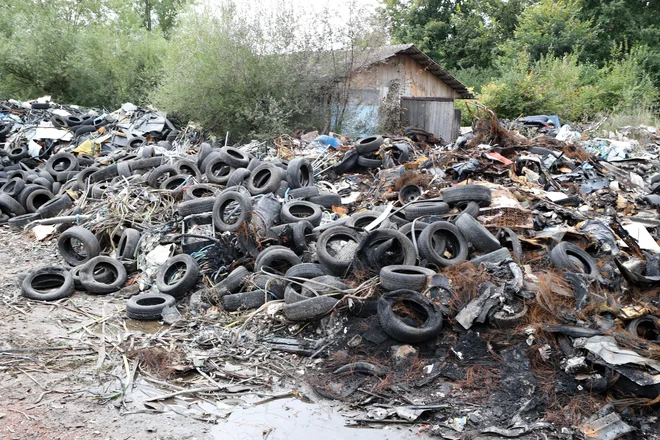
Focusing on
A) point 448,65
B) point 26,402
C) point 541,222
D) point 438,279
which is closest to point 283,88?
point 541,222

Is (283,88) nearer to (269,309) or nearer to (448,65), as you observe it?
(269,309)

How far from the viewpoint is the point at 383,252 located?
6.18 metres

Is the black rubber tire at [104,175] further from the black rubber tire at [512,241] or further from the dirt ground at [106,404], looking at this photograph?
the black rubber tire at [512,241]

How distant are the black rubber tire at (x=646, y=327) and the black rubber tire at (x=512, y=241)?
4.47 feet

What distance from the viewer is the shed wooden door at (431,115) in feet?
52.6

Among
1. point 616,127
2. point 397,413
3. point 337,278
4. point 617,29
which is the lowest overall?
point 397,413

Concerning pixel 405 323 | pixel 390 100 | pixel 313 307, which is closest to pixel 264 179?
pixel 313 307

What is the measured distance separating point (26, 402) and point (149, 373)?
1.02 meters

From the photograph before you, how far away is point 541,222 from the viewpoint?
7164 millimetres

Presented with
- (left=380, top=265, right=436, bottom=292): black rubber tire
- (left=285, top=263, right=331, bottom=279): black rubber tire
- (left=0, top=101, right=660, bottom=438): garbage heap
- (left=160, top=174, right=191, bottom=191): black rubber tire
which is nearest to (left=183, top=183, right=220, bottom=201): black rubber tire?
(left=0, top=101, right=660, bottom=438): garbage heap

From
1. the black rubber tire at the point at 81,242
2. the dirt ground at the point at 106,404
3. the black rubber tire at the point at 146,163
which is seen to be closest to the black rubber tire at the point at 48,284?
the black rubber tire at the point at 81,242

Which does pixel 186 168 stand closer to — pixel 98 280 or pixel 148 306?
pixel 98 280

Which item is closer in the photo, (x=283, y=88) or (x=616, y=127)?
(x=283, y=88)

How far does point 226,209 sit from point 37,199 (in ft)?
18.3
